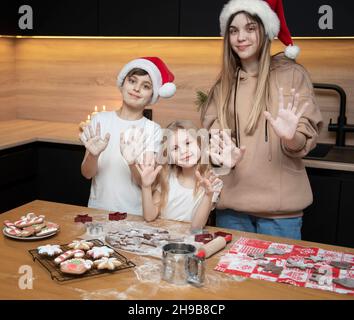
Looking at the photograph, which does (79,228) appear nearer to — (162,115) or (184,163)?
(184,163)

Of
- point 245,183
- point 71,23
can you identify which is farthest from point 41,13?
point 245,183

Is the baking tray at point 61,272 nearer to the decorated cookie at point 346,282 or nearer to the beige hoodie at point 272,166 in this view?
the decorated cookie at point 346,282

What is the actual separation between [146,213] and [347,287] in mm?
682

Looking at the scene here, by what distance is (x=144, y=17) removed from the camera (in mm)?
2715

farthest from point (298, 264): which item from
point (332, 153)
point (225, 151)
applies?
point (332, 153)

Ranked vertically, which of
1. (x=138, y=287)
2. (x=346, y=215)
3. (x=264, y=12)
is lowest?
(x=346, y=215)

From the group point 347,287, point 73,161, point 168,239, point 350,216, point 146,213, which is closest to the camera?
point 347,287

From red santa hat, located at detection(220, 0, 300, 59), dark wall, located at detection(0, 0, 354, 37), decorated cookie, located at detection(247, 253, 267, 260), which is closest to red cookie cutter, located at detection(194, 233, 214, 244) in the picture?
decorated cookie, located at detection(247, 253, 267, 260)

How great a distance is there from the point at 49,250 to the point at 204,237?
442 millimetres

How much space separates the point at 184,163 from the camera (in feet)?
5.59

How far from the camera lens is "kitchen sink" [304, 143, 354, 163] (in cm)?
227

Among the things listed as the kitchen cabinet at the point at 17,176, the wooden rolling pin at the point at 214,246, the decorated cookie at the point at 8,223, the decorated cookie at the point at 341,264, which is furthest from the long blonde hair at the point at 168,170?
the kitchen cabinet at the point at 17,176

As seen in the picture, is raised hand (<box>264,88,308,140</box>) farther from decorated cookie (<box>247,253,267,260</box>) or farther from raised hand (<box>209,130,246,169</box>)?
decorated cookie (<box>247,253,267,260</box>)

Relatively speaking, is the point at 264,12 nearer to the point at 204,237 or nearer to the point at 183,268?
the point at 204,237
